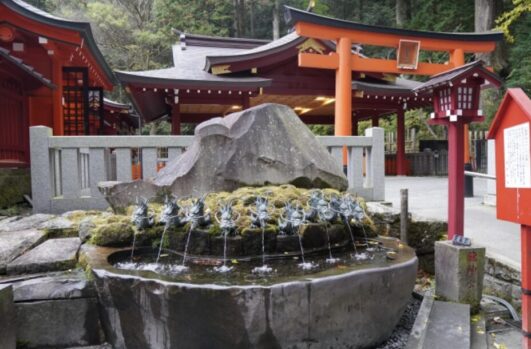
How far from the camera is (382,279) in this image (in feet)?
10.0

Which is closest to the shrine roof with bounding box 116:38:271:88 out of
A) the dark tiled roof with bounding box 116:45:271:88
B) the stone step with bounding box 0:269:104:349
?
the dark tiled roof with bounding box 116:45:271:88

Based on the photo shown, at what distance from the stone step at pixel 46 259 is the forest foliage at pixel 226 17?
60.6ft

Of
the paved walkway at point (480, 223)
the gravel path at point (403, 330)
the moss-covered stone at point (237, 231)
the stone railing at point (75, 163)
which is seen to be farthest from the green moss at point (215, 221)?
the paved walkway at point (480, 223)

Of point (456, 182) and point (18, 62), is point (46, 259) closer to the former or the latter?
point (18, 62)

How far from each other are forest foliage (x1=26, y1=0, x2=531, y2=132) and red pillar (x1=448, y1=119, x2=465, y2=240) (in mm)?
14800

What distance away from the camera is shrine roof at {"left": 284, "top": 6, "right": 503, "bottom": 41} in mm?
10734

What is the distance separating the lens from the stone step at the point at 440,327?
311cm

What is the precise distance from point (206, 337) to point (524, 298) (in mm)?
2369

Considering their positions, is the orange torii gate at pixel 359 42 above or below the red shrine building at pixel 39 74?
above

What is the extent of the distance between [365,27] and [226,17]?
18.9 meters

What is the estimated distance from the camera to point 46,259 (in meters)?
3.51

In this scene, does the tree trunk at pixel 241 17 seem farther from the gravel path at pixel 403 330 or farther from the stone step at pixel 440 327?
the stone step at pixel 440 327

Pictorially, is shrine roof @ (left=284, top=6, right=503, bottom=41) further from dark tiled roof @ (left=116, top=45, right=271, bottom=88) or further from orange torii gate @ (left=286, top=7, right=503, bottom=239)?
dark tiled roof @ (left=116, top=45, right=271, bottom=88)

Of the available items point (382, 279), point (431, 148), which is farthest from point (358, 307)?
point (431, 148)
